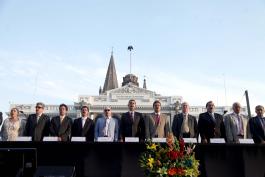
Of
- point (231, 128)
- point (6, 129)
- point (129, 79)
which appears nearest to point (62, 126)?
point (6, 129)

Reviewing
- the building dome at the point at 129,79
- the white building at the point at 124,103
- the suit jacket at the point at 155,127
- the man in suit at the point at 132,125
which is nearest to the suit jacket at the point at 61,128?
the man in suit at the point at 132,125

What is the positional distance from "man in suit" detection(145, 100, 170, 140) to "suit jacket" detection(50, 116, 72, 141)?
58.8 inches

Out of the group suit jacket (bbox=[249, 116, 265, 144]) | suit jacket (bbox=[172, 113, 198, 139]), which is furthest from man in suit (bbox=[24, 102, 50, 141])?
suit jacket (bbox=[249, 116, 265, 144])

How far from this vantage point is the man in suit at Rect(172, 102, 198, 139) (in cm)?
667

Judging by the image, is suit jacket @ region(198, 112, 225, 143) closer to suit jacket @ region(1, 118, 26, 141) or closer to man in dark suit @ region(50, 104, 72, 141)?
man in dark suit @ region(50, 104, 72, 141)

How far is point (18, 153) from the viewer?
4.37 m

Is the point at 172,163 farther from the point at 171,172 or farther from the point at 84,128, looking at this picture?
the point at 84,128

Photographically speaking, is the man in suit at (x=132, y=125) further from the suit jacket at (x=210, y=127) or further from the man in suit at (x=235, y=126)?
the man in suit at (x=235, y=126)

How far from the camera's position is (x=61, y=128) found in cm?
637

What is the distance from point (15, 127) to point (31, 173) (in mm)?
2531

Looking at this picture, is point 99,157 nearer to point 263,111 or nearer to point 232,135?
point 232,135

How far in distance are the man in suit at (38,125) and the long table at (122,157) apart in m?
1.65

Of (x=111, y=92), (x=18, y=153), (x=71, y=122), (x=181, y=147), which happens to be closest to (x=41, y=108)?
(x=71, y=122)

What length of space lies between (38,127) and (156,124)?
2.29 meters
